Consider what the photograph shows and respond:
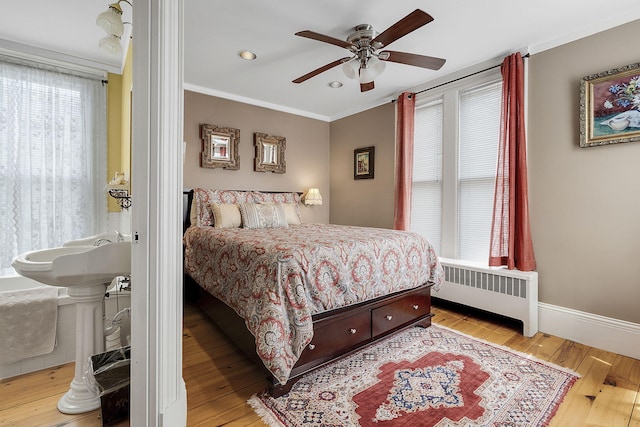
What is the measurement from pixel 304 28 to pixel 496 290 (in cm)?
287

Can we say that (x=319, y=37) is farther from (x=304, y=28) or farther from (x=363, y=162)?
(x=363, y=162)

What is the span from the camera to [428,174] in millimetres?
3654

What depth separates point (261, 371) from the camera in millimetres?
1967

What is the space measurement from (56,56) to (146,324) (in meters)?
3.33

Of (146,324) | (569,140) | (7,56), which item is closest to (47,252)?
(146,324)

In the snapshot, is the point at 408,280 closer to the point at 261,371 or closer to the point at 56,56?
the point at 261,371

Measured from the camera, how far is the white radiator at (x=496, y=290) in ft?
8.43

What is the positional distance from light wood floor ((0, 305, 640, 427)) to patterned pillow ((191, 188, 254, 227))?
50.4 inches

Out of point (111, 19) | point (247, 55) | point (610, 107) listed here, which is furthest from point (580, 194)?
point (111, 19)

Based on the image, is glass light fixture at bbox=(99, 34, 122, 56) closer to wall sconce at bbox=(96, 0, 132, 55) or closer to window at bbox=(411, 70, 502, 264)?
wall sconce at bbox=(96, 0, 132, 55)

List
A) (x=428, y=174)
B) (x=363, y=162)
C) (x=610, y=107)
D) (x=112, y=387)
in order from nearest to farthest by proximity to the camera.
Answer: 1. (x=112, y=387)
2. (x=610, y=107)
3. (x=428, y=174)
4. (x=363, y=162)

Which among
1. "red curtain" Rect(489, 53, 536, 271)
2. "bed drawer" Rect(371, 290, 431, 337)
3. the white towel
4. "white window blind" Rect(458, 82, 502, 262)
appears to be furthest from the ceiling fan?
the white towel

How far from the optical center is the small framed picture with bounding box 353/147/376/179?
4301mm

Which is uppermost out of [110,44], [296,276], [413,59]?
[413,59]
